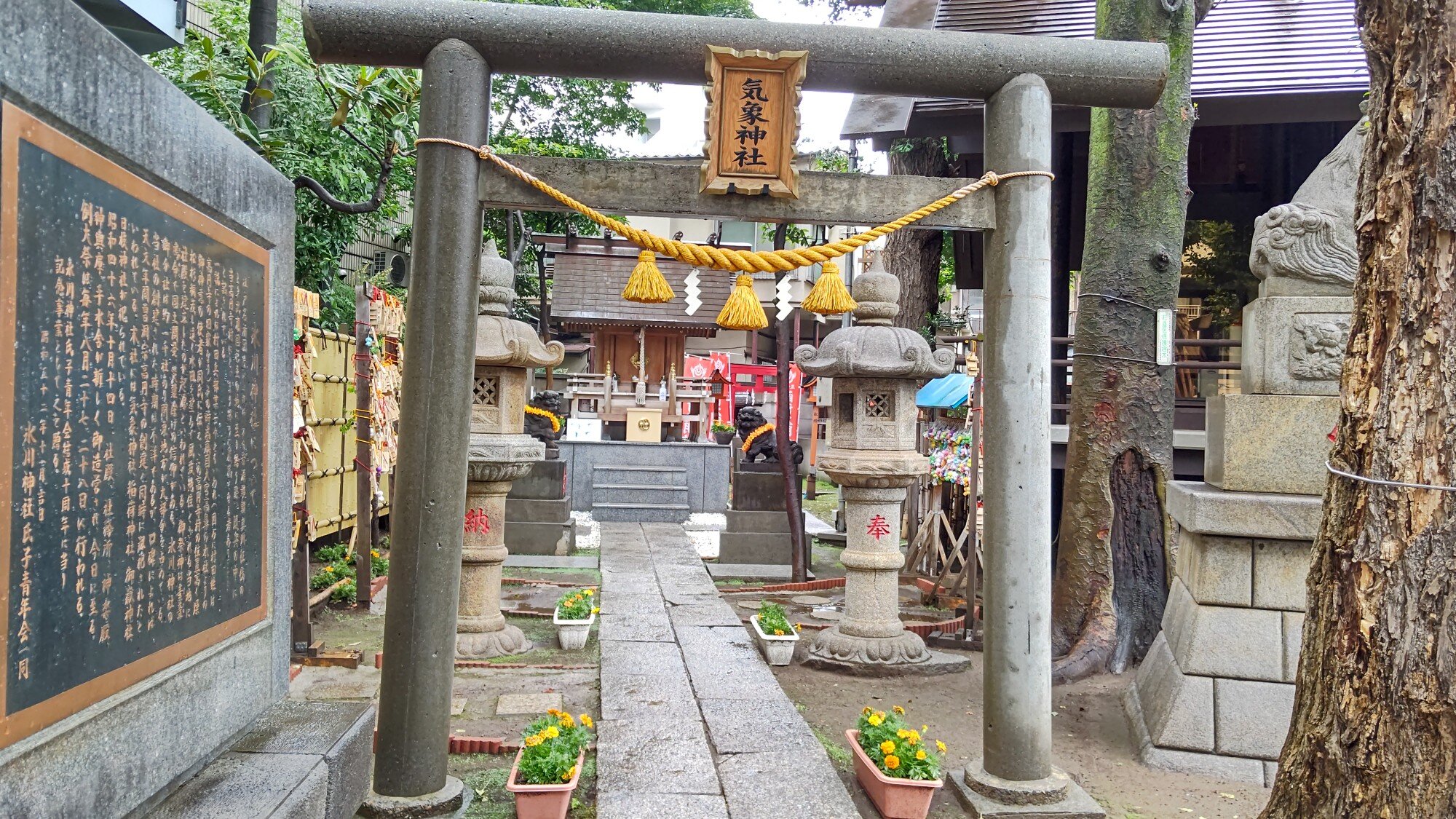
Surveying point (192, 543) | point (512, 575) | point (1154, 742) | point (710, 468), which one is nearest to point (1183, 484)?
point (1154, 742)

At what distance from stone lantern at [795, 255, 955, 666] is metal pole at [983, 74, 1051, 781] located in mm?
2730

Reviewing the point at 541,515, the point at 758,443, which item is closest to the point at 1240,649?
the point at 758,443

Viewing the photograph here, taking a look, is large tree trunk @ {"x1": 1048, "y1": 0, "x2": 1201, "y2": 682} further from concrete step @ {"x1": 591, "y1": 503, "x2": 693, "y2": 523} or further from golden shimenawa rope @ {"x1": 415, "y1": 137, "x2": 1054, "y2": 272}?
concrete step @ {"x1": 591, "y1": 503, "x2": 693, "y2": 523}

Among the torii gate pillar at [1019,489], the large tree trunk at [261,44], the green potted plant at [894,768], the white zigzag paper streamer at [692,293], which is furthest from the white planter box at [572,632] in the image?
the white zigzag paper streamer at [692,293]

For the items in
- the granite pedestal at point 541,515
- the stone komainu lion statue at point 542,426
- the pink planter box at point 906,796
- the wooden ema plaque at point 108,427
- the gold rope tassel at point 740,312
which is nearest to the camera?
the wooden ema plaque at point 108,427

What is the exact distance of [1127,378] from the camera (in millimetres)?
7105

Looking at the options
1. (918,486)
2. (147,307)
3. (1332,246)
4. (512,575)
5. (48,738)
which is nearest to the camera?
(48,738)

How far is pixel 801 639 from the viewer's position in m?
8.02

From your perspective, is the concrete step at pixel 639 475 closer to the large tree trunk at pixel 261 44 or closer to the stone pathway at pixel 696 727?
the stone pathway at pixel 696 727

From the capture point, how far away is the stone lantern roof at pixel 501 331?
7234mm

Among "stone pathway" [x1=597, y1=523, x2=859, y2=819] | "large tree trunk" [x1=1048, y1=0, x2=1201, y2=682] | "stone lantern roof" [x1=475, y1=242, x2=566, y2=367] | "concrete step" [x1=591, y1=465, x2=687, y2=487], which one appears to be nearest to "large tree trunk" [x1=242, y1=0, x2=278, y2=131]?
"stone lantern roof" [x1=475, y1=242, x2=566, y2=367]

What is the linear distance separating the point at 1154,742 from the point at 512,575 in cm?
694

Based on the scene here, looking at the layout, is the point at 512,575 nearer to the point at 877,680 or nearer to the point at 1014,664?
the point at 877,680

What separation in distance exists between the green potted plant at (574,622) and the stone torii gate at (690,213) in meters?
3.02
